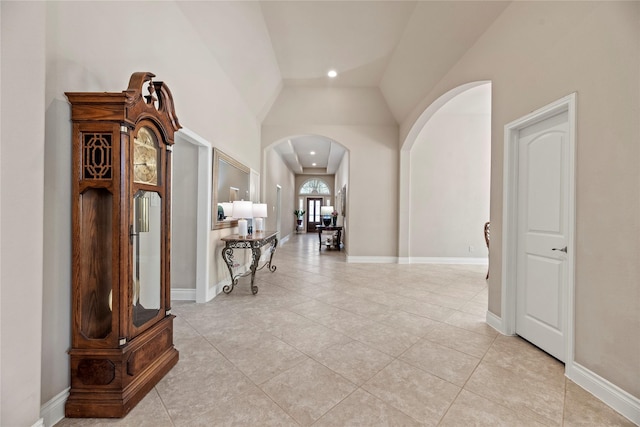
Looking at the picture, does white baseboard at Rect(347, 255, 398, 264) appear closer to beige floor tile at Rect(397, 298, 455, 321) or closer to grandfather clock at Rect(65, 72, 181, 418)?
beige floor tile at Rect(397, 298, 455, 321)

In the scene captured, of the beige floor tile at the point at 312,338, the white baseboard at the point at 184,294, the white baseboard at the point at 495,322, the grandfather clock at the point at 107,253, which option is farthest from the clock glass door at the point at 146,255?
the white baseboard at the point at 495,322

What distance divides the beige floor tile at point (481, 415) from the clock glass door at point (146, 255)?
2018 mm

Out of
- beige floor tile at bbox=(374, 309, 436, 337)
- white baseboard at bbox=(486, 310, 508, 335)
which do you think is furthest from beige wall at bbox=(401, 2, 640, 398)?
beige floor tile at bbox=(374, 309, 436, 337)

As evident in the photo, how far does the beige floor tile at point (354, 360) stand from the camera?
1917 mm

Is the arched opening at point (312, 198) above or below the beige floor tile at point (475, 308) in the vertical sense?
above

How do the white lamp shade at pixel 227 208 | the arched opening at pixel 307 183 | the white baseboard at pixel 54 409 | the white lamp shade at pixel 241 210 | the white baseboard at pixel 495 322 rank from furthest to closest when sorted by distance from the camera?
the arched opening at pixel 307 183 → the white lamp shade at pixel 227 208 → the white lamp shade at pixel 241 210 → the white baseboard at pixel 495 322 → the white baseboard at pixel 54 409

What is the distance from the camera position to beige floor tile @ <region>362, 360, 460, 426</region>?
156cm

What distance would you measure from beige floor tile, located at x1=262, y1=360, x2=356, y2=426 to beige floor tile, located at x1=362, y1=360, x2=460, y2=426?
0.21 m

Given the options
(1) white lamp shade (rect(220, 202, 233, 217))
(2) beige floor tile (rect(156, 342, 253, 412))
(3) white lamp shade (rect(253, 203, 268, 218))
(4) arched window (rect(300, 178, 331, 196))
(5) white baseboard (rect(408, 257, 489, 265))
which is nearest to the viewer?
(2) beige floor tile (rect(156, 342, 253, 412))

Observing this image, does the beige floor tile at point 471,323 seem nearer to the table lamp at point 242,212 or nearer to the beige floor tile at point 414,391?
the beige floor tile at point 414,391

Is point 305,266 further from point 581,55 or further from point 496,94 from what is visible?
point 581,55

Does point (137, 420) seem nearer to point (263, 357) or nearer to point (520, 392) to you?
point (263, 357)

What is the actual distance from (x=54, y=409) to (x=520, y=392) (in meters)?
2.82

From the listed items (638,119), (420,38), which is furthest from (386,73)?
(638,119)
